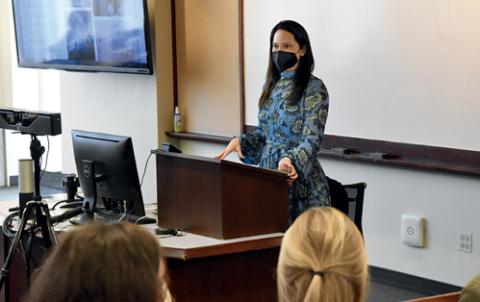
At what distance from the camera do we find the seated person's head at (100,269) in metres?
1.31

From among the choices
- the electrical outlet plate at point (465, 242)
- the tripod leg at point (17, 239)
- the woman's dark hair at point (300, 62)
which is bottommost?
the electrical outlet plate at point (465, 242)

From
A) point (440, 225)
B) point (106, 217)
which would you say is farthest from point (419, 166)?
point (106, 217)

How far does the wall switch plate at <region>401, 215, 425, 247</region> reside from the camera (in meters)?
4.18

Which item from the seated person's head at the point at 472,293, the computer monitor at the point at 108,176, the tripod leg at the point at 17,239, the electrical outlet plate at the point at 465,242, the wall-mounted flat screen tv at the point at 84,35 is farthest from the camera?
the wall-mounted flat screen tv at the point at 84,35

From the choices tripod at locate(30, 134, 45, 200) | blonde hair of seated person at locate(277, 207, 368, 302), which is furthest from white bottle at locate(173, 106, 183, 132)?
blonde hair of seated person at locate(277, 207, 368, 302)

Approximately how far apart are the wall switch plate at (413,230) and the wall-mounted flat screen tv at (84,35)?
2.07m

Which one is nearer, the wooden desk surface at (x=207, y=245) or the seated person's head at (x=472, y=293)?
the seated person's head at (x=472, y=293)

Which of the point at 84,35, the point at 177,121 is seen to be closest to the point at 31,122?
the point at 177,121

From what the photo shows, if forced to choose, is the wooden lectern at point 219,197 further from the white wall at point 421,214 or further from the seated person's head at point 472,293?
the white wall at point 421,214

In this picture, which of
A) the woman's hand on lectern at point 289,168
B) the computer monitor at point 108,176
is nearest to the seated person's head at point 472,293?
the woman's hand on lectern at point 289,168

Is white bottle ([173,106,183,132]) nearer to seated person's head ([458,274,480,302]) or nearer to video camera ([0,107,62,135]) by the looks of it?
video camera ([0,107,62,135])

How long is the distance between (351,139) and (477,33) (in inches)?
38.0

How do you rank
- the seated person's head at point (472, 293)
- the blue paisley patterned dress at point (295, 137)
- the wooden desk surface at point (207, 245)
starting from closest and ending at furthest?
the seated person's head at point (472, 293), the wooden desk surface at point (207, 245), the blue paisley patterned dress at point (295, 137)

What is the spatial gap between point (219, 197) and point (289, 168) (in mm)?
365
